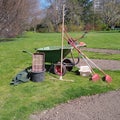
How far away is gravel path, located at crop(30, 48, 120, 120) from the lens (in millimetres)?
5434

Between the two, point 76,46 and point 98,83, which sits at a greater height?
point 76,46

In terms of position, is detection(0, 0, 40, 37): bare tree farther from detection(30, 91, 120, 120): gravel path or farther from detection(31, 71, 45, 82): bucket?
detection(30, 91, 120, 120): gravel path

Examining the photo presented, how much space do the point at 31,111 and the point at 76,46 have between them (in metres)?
3.56

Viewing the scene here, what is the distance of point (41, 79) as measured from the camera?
7977mm

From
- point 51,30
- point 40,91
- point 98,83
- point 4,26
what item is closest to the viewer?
point 40,91

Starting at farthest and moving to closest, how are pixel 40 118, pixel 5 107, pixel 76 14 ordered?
pixel 76 14
pixel 5 107
pixel 40 118

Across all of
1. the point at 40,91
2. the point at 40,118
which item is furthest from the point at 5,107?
the point at 40,91

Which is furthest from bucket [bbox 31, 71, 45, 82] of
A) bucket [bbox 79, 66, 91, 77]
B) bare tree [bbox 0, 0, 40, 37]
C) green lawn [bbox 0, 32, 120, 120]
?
bare tree [bbox 0, 0, 40, 37]

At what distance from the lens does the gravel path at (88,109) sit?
543 cm

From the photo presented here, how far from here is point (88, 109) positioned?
5855 mm

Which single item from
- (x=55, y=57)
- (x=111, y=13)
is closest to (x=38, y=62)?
(x=55, y=57)

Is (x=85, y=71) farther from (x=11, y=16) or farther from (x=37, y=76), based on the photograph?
(x=11, y=16)

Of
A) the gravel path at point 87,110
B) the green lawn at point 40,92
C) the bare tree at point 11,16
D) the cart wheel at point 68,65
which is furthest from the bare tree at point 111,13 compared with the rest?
the gravel path at point 87,110

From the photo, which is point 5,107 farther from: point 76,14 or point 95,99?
point 76,14
